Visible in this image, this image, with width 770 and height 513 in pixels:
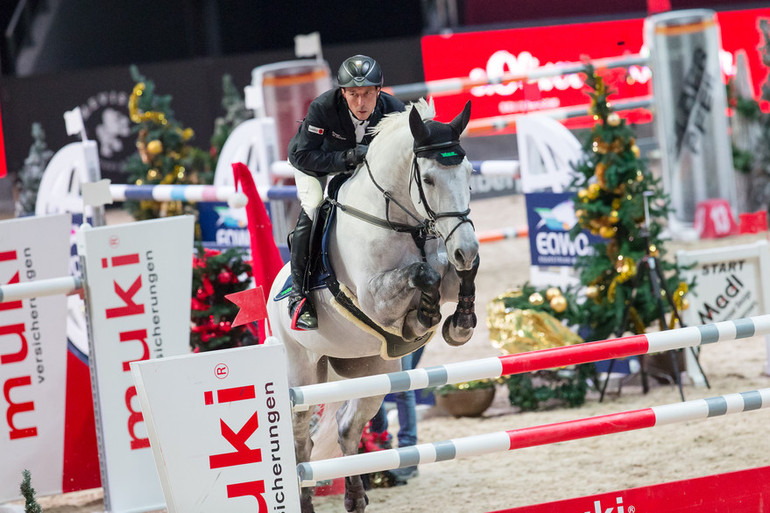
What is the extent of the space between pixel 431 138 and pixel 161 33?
12.6 meters

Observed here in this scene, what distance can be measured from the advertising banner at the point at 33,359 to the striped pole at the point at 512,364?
188 centimetres

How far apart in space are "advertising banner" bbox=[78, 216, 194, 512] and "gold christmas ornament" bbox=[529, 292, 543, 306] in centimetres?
233

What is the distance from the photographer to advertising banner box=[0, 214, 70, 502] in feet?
15.2

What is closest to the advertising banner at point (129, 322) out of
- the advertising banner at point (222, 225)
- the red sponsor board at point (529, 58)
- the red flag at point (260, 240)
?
the red flag at point (260, 240)

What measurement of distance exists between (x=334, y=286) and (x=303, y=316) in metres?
0.16

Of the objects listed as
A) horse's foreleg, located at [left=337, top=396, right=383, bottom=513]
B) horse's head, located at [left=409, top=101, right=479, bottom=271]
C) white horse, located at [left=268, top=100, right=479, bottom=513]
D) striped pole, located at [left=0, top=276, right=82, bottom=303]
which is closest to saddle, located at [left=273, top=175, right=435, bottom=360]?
white horse, located at [left=268, top=100, right=479, bottom=513]

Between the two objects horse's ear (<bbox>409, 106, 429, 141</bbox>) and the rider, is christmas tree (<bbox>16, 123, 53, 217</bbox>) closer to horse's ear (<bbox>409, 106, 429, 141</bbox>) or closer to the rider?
the rider

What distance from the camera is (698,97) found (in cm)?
1014

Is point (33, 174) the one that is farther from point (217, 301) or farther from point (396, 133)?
point (396, 133)

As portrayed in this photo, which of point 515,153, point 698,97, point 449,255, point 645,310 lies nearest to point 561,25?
point 515,153

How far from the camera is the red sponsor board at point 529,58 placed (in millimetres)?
13594

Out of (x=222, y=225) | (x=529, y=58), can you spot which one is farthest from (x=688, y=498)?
(x=529, y=58)

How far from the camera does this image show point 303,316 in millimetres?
3797

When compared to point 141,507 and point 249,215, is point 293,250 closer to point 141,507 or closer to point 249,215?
point 249,215
